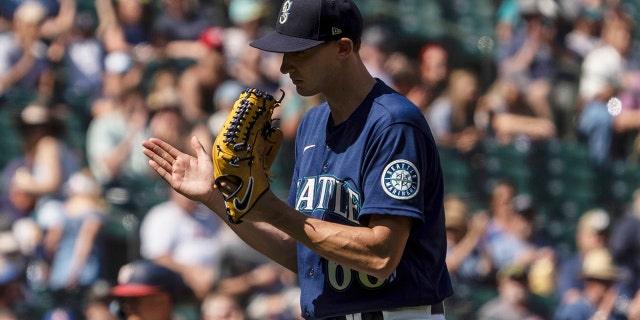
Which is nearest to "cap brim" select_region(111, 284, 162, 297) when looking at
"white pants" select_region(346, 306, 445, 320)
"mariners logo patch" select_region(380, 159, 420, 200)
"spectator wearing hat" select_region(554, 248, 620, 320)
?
"white pants" select_region(346, 306, 445, 320)

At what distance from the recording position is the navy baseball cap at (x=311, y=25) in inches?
115

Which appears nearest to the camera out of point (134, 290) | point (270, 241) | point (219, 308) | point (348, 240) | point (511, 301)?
point (348, 240)

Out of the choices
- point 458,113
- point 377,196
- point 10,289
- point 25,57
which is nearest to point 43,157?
point 25,57

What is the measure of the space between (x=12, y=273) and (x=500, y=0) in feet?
15.0

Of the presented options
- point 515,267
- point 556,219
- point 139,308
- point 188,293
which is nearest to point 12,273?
point 188,293

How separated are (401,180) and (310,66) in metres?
0.43

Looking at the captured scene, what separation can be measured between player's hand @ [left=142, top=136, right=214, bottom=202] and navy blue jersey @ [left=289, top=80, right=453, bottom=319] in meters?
0.30

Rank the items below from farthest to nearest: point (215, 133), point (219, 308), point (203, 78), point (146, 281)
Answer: point (203, 78), point (215, 133), point (219, 308), point (146, 281)

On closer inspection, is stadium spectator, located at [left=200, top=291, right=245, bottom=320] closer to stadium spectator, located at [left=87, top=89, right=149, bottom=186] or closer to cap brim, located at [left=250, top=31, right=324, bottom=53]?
stadium spectator, located at [left=87, top=89, right=149, bottom=186]

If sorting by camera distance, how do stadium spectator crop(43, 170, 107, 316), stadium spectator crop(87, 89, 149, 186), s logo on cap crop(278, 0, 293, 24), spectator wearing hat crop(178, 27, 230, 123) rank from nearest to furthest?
s logo on cap crop(278, 0, 293, 24) → stadium spectator crop(43, 170, 107, 316) → stadium spectator crop(87, 89, 149, 186) → spectator wearing hat crop(178, 27, 230, 123)

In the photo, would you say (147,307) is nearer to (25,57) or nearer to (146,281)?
(146,281)

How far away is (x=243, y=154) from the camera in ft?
9.29

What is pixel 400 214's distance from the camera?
2.81 m

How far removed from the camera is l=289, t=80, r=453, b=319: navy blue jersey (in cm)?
285
